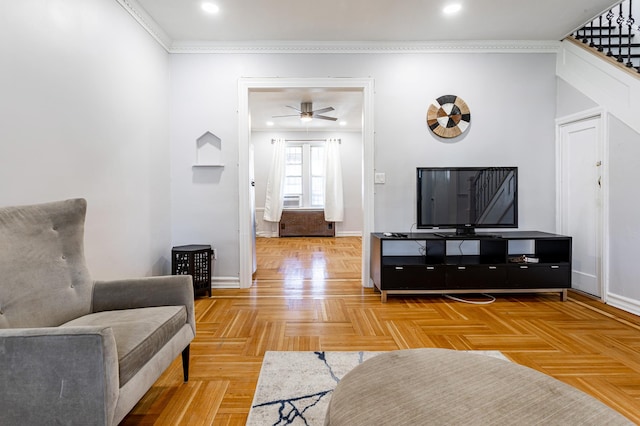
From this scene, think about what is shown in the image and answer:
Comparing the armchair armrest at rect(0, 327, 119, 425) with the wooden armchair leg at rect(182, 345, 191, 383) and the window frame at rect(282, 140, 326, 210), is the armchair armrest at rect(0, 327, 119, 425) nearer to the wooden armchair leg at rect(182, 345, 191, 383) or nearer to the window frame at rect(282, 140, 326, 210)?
the wooden armchair leg at rect(182, 345, 191, 383)

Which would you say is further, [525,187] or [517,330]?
[525,187]

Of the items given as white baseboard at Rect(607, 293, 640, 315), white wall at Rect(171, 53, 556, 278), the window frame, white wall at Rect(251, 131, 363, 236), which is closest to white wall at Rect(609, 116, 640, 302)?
white baseboard at Rect(607, 293, 640, 315)

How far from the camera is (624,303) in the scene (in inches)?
108

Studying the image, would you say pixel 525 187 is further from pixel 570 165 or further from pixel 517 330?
pixel 517 330

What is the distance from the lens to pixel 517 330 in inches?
91.4

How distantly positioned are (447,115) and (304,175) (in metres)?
4.48

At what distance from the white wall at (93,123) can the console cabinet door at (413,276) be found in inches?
89.8

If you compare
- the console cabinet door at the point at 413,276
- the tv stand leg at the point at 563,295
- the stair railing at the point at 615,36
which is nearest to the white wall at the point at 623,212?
the tv stand leg at the point at 563,295

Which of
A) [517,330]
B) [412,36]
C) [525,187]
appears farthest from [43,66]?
[525,187]

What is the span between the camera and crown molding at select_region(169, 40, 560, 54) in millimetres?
3287

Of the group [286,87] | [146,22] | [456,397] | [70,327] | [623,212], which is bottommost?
[456,397]

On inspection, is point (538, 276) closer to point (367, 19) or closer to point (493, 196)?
point (493, 196)

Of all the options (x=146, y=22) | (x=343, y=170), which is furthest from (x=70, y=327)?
(x=343, y=170)

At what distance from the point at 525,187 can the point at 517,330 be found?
174 cm
